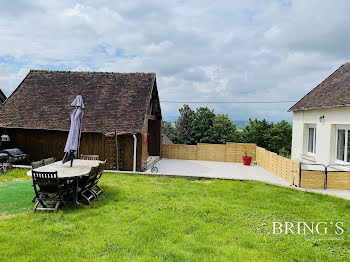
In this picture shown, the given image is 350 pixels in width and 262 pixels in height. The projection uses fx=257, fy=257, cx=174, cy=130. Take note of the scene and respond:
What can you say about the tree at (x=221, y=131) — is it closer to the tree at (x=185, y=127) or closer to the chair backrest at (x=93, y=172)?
the tree at (x=185, y=127)

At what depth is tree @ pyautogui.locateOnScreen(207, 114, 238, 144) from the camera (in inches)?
1564

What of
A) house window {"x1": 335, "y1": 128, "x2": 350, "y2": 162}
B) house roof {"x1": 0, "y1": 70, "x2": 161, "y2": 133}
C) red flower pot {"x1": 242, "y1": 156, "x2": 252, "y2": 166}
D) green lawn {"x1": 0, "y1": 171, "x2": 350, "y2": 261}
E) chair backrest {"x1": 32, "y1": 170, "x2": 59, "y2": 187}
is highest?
house roof {"x1": 0, "y1": 70, "x2": 161, "y2": 133}

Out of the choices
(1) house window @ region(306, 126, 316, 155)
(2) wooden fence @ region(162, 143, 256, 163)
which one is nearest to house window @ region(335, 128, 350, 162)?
(1) house window @ region(306, 126, 316, 155)

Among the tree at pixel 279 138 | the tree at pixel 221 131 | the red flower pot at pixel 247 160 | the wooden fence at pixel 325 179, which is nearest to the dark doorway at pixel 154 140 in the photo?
the red flower pot at pixel 247 160

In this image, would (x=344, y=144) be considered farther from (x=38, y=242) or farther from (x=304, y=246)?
(x=38, y=242)

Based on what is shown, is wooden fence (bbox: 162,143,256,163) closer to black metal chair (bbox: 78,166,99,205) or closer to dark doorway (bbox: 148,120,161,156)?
dark doorway (bbox: 148,120,161,156)

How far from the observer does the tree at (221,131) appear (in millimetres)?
39719

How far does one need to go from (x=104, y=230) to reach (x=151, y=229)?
1.08 meters

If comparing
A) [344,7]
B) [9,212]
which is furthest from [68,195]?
[344,7]

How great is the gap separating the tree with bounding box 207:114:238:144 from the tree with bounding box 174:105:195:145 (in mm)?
3250

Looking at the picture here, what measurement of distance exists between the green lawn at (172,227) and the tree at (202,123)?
103 ft

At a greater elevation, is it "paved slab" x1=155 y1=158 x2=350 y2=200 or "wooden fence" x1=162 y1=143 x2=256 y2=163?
"wooden fence" x1=162 y1=143 x2=256 y2=163

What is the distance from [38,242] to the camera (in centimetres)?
529

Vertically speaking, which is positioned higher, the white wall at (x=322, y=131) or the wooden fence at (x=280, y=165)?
the white wall at (x=322, y=131)
